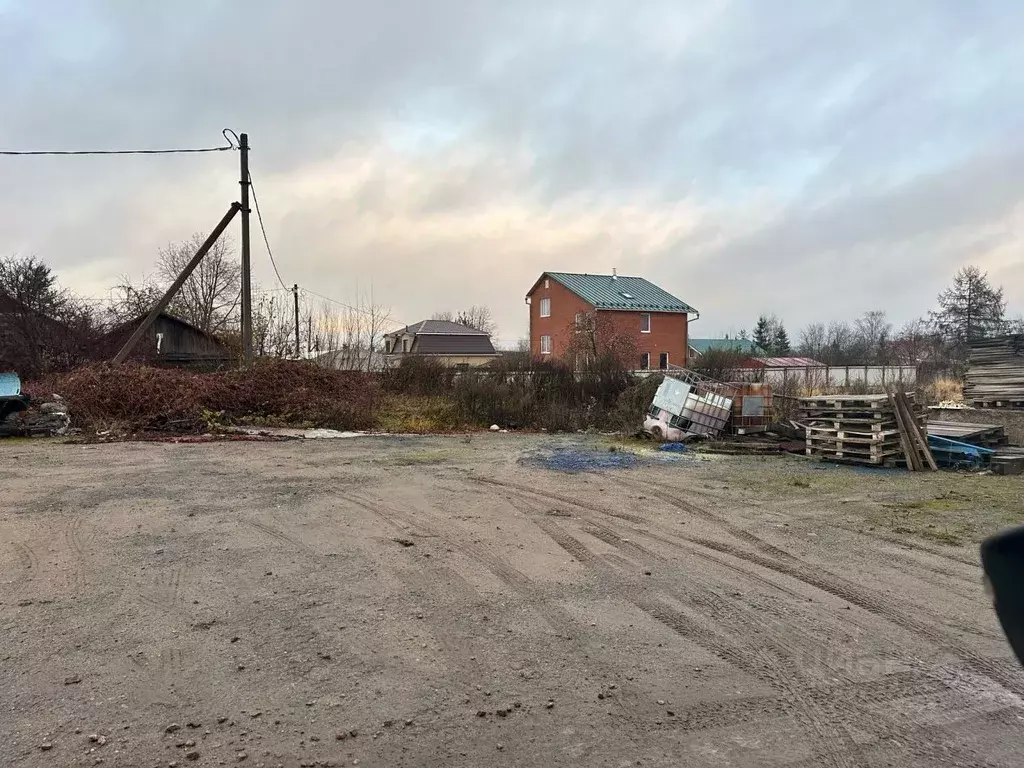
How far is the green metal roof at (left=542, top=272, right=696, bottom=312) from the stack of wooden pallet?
3143 centimetres

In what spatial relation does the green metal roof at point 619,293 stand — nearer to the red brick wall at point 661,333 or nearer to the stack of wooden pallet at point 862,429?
the red brick wall at point 661,333

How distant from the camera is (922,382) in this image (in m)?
26.8

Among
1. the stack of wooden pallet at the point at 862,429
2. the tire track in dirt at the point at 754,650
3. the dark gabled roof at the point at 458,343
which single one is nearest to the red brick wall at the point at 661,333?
the dark gabled roof at the point at 458,343

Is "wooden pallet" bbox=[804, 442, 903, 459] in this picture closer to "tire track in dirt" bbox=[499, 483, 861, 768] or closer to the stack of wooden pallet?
the stack of wooden pallet

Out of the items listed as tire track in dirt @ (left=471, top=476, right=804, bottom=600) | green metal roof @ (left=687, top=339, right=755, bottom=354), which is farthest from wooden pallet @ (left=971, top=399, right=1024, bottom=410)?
tire track in dirt @ (left=471, top=476, right=804, bottom=600)

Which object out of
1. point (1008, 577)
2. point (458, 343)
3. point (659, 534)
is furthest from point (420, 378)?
point (458, 343)

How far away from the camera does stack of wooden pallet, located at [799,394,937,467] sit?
1112cm

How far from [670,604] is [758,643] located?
74 cm

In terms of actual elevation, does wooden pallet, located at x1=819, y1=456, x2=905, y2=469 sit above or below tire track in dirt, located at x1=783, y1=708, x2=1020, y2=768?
above

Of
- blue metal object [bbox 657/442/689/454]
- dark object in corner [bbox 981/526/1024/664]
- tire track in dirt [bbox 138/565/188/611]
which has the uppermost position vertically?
dark object in corner [bbox 981/526/1024/664]

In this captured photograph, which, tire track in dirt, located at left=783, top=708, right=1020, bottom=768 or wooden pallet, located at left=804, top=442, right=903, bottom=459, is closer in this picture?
tire track in dirt, located at left=783, top=708, right=1020, bottom=768

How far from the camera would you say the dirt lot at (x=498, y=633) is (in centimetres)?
288

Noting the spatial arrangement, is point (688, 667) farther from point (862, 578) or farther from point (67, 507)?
point (67, 507)

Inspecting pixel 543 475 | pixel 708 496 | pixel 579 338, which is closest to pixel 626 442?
pixel 543 475
